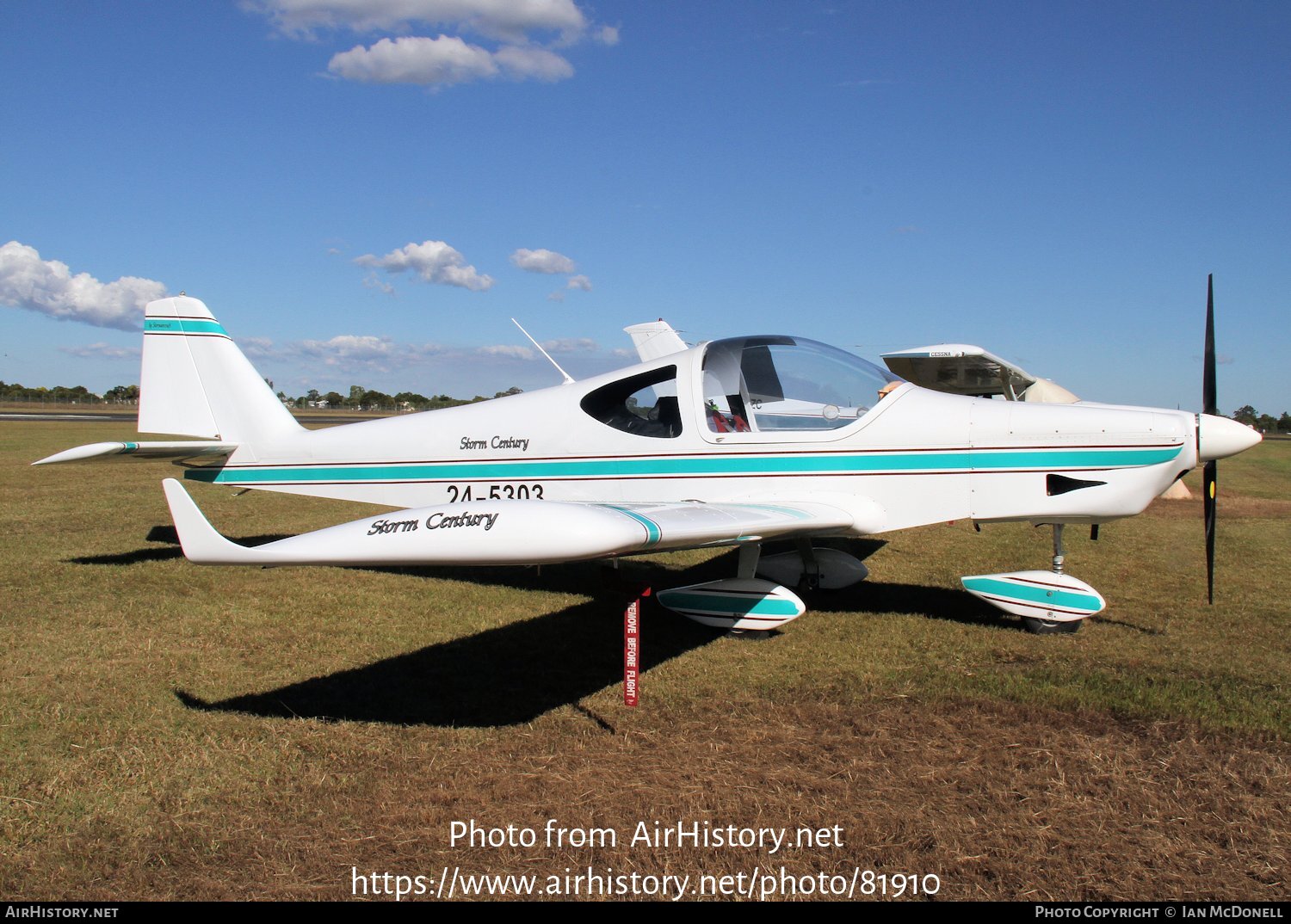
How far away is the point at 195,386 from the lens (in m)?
8.17

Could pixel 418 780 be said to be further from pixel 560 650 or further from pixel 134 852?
pixel 560 650

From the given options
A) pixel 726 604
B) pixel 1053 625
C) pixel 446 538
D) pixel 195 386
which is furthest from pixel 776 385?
pixel 195 386

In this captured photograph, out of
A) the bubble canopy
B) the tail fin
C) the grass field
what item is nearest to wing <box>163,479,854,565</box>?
the grass field

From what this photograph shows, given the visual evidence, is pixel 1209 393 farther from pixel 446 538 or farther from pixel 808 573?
pixel 446 538

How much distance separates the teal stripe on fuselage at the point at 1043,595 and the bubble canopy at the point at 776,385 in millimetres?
1634

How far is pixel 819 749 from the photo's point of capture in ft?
12.8

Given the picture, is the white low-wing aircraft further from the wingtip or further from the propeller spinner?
the wingtip

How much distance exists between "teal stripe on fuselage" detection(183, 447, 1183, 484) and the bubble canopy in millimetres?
301

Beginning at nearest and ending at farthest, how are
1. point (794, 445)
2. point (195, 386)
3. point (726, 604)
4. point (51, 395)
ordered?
point (726, 604) < point (794, 445) < point (195, 386) < point (51, 395)

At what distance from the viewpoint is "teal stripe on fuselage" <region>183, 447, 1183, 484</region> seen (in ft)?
17.9

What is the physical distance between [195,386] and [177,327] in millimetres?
643

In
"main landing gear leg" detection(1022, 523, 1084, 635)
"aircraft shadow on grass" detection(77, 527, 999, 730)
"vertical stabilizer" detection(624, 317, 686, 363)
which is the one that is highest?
"vertical stabilizer" detection(624, 317, 686, 363)

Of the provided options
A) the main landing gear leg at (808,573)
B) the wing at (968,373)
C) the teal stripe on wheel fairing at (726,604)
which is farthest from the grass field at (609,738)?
the wing at (968,373)

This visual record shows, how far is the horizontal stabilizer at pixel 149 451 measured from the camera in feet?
21.8
